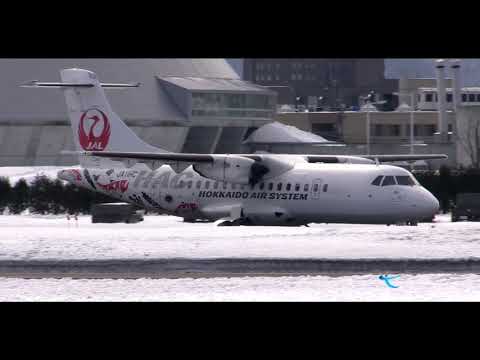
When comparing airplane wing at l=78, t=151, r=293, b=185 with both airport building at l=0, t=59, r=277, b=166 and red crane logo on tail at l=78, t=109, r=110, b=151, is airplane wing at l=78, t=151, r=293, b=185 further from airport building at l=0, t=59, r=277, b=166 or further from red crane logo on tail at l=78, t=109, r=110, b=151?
airport building at l=0, t=59, r=277, b=166

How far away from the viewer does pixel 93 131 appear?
129ft

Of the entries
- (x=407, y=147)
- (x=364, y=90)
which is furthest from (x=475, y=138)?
(x=364, y=90)

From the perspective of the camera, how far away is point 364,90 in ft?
628

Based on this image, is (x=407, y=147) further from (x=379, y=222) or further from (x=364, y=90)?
(x=364, y=90)

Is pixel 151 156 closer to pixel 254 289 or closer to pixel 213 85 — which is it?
pixel 254 289

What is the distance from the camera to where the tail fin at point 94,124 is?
3928cm

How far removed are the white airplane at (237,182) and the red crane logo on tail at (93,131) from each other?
0.12 ft

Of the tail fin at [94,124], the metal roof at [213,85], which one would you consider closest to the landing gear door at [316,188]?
the tail fin at [94,124]

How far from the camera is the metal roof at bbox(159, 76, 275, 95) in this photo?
93.5m

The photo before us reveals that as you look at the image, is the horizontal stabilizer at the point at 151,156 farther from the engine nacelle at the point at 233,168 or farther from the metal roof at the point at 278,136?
the metal roof at the point at 278,136

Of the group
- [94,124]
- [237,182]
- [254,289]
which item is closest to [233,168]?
[237,182]

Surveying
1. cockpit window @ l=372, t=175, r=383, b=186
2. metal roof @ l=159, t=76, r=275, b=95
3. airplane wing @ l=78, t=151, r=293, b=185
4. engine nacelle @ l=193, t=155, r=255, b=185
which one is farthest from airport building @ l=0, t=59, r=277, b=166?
cockpit window @ l=372, t=175, r=383, b=186

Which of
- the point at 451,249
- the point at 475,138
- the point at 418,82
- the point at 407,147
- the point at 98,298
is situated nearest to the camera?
the point at 98,298

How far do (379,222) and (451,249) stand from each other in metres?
12.3
